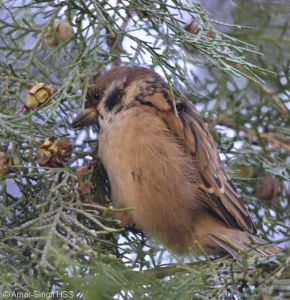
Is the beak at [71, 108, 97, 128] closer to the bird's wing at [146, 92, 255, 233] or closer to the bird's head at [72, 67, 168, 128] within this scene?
the bird's head at [72, 67, 168, 128]

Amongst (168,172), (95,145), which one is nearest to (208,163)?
(168,172)

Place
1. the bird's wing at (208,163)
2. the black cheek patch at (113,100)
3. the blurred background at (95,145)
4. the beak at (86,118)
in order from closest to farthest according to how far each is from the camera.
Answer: the blurred background at (95,145)
the beak at (86,118)
the bird's wing at (208,163)
the black cheek patch at (113,100)

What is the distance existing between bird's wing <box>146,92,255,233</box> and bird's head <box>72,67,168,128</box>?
0.08 metres

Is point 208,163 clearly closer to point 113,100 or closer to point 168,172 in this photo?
point 168,172

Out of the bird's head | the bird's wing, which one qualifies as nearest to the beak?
the bird's head

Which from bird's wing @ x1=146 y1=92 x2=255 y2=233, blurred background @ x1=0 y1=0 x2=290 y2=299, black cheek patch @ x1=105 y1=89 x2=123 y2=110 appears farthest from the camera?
black cheek patch @ x1=105 y1=89 x2=123 y2=110

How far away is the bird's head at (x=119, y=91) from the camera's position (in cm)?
251

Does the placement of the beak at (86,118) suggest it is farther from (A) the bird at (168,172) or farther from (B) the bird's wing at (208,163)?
(B) the bird's wing at (208,163)

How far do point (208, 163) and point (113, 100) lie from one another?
382 mm

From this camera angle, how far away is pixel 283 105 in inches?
107

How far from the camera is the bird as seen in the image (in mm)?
2387

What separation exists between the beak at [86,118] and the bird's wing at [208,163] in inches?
7.9

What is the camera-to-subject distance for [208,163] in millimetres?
2475

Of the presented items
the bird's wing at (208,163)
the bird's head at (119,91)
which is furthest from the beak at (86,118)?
the bird's wing at (208,163)
